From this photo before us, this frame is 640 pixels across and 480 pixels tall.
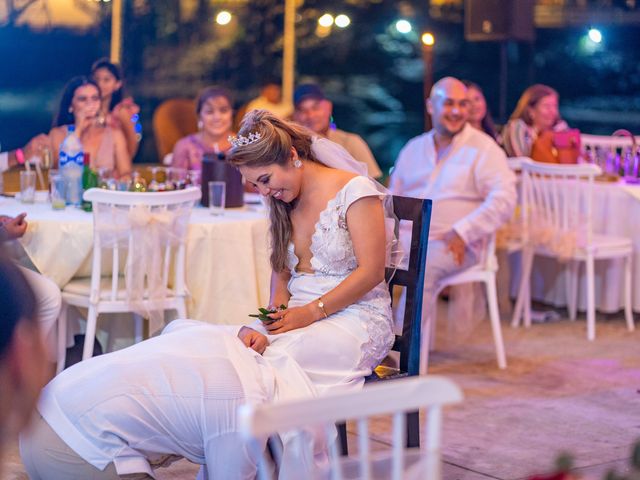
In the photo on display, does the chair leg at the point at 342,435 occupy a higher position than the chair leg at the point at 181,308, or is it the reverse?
the chair leg at the point at 181,308

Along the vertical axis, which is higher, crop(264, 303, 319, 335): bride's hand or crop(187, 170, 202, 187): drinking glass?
crop(187, 170, 202, 187): drinking glass

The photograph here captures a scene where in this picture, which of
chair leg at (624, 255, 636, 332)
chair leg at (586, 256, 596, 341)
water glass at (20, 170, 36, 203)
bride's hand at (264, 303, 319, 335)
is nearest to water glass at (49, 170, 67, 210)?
water glass at (20, 170, 36, 203)

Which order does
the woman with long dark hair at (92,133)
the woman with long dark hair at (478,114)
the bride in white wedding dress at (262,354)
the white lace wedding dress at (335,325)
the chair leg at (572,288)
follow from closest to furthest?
the bride in white wedding dress at (262,354) → the white lace wedding dress at (335,325) → the woman with long dark hair at (92,133) → the chair leg at (572,288) → the woman with long dark hair at (478,114)

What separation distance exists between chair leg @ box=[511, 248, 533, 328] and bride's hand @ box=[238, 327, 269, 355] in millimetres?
3299

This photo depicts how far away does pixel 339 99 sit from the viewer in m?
10.6

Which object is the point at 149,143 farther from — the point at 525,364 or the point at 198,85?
the point at 525,364

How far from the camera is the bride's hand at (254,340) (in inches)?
122

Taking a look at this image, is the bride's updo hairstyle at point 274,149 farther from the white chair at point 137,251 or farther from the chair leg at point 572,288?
the chair leg at point 572,288

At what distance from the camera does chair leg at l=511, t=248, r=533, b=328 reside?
616 centimetres

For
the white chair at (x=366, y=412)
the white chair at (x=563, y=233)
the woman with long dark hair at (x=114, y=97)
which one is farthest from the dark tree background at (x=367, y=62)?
the white chair at (x=366, y=412)

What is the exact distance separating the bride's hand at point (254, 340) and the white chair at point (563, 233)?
120 inches

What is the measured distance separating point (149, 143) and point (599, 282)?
4.55 m

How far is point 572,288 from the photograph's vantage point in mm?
6426

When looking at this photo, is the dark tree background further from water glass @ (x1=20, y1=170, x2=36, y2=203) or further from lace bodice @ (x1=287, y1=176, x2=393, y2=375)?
lace bodice @ (x1=287, y1=176, x2=393, y2=375)
